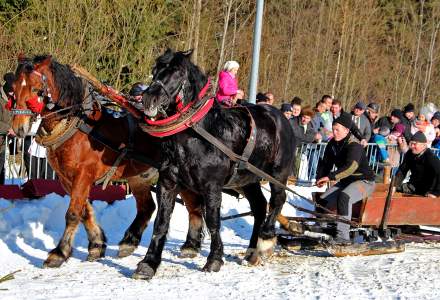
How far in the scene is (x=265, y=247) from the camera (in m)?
8.32

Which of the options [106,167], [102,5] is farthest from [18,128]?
[102,5]

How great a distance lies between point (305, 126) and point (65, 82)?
6.63 meters

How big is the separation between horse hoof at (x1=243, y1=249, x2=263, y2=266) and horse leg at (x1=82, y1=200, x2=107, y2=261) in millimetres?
1519

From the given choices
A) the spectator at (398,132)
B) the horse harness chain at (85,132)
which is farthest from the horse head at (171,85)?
the spectator at (398,132)

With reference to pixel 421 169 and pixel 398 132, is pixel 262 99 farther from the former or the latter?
pixel 421 169

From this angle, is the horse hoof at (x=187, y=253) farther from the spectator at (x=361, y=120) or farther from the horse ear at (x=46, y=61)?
the spectator at (x=361, y=120)

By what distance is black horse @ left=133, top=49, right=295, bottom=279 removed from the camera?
711 centimetres

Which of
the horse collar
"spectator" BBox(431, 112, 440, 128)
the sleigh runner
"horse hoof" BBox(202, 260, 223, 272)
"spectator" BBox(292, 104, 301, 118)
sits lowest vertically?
"horse hoof" BBox(202, 260, 223, 272)

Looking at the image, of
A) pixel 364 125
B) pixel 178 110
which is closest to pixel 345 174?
pixel 178 110

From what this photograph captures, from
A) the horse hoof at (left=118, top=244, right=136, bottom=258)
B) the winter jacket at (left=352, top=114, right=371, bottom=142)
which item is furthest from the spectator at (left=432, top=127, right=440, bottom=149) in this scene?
the horse hoof at (left=118, top=244, right=136, bottom=258)

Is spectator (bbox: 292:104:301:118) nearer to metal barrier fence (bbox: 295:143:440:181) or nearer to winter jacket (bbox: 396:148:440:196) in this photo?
metal barrier fence (bbox: 295:143:440:181)

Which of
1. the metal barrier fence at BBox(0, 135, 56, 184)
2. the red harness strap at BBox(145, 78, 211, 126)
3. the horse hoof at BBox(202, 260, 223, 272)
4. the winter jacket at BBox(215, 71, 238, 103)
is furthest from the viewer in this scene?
the metal barrier fence at BBox(0, 135, 56, 184)

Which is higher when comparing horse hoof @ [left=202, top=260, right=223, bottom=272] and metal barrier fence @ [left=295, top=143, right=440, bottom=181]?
metal barrier fence @ [left=295, top=143, right=440, bottom=181]

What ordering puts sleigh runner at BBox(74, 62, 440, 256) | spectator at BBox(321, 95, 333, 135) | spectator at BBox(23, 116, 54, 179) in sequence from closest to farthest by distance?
sleigh runner at BBox(74, 62, 440, 256) → spectator at BBox(23, 116, 54, 179) → spectator at BBox(321, 95, 333, 135)
